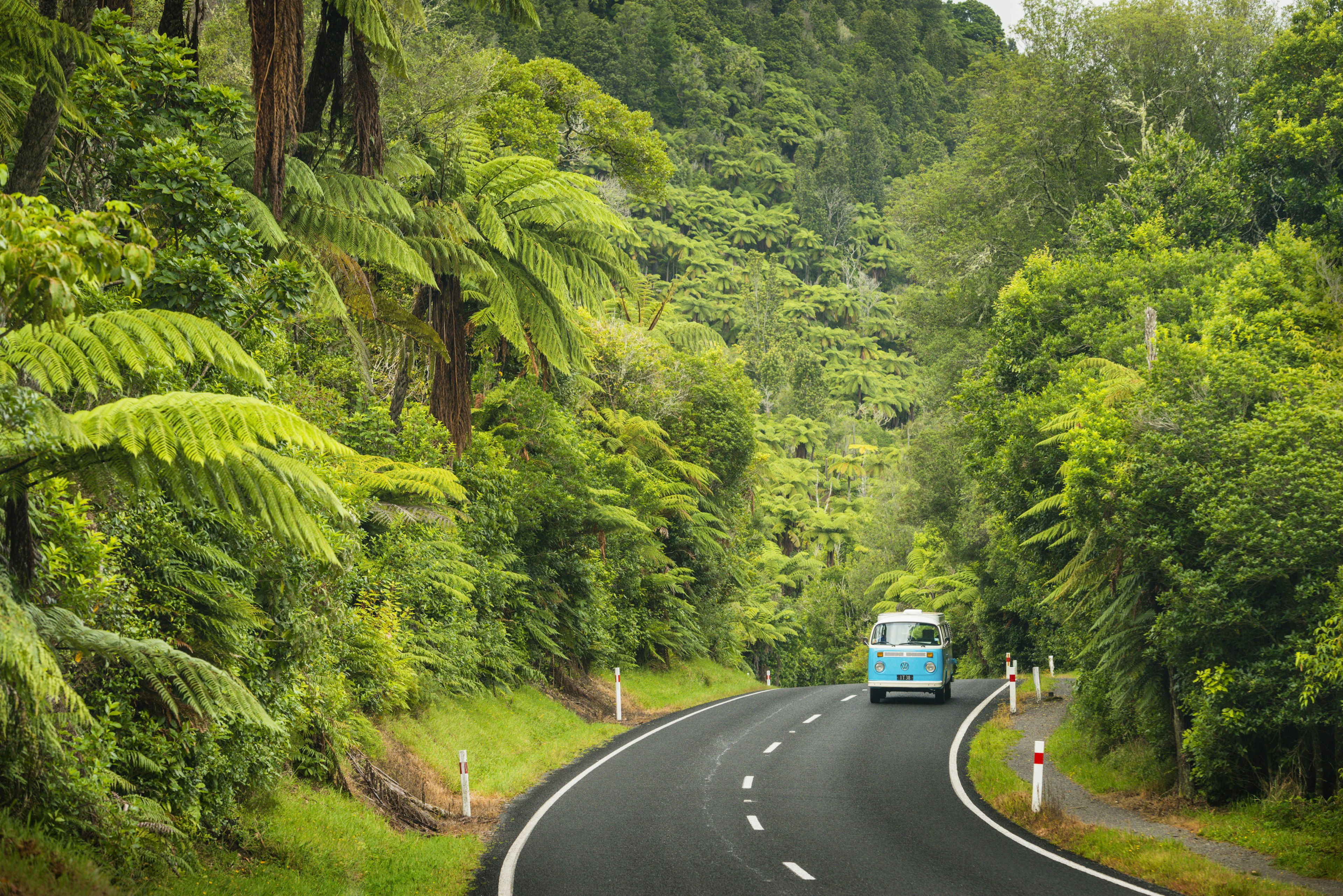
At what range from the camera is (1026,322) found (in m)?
21.5

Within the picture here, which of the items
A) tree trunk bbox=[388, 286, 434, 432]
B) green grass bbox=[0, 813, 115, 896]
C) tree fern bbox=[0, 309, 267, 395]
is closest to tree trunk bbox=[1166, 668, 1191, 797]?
tree trunk bbox=[388, 286, 434, 432]

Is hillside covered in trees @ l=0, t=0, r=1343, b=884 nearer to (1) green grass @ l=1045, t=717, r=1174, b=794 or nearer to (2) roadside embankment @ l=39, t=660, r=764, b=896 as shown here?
(2) roadside embankment @ l=39, t=660, r=764, b=896

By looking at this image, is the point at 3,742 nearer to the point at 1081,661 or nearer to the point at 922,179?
the point at 1081,661

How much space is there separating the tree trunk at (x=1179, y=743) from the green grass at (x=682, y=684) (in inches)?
514

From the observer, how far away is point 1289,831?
1077 cm

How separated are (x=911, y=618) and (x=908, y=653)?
0.94 meters

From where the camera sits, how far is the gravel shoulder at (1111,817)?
947 centimetres

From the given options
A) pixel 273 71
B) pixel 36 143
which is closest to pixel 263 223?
pixel 273 71

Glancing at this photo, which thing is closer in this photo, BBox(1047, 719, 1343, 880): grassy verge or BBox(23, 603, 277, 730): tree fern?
BBox(23, 603, 277, 730): tree fern

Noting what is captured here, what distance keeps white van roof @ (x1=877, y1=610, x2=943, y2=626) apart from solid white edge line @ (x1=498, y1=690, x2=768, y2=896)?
5135 millimetres

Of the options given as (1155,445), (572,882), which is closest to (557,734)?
(572,882)

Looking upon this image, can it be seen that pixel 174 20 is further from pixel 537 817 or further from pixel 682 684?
pixel 682 684

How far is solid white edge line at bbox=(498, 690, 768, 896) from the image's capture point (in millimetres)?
9266

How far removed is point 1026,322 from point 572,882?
1653 cm
